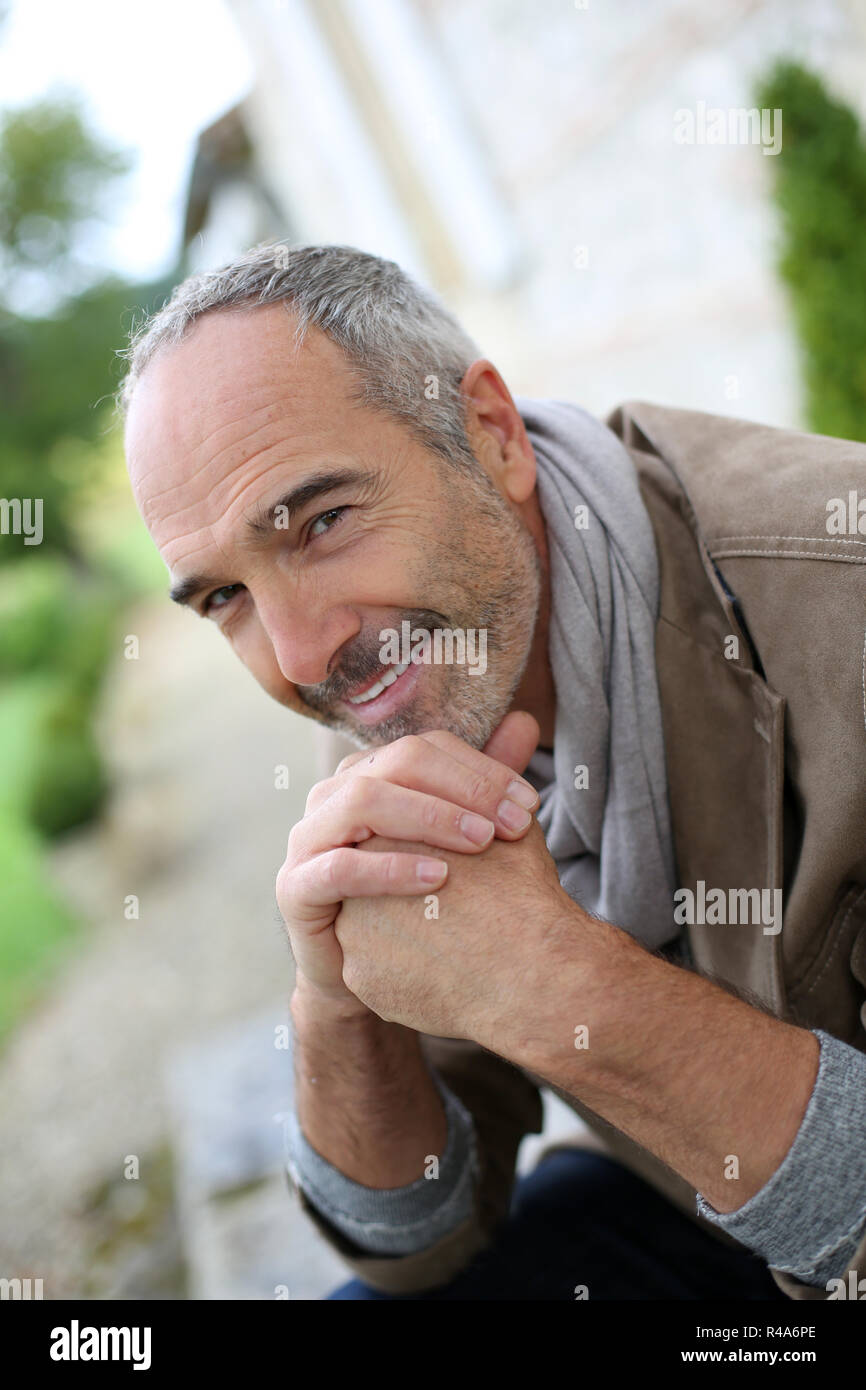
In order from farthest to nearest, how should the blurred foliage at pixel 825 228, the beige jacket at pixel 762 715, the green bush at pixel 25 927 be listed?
the green bush at pixel 25 927, the blurred foliage at pixel 825 228, the beige jacket at pixel 762 715

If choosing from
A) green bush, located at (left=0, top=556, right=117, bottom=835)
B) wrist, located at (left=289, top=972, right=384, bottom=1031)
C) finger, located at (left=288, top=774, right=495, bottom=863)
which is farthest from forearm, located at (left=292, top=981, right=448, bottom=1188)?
green bush, located at (left=0, top=556, right=117, bottom=835)

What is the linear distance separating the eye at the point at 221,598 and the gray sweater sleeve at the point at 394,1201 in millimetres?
1031

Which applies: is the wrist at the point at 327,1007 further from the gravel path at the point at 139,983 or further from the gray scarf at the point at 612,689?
the gray scarf at the point at 612,689

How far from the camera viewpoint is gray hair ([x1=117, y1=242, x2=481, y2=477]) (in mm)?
1883

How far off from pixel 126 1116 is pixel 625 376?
19.3ft

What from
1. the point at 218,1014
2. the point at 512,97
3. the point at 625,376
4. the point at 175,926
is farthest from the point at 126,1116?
the point at 512,97

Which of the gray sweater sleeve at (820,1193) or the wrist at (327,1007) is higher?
the wrist at (327,1007)

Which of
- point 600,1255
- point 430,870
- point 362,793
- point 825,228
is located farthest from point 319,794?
point 825,228

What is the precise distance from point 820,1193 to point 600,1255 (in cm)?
80

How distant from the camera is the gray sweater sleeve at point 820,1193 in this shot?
56.1 inches

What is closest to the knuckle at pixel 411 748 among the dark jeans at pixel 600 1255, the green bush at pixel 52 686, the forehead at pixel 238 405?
the forehead at pixel 238 405

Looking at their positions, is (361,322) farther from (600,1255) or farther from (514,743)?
(600,1255)

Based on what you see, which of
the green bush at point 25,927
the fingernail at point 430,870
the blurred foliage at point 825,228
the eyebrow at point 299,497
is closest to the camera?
the fingernail at point 430,870

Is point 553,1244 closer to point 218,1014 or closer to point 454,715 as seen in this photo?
→ point 454,715
